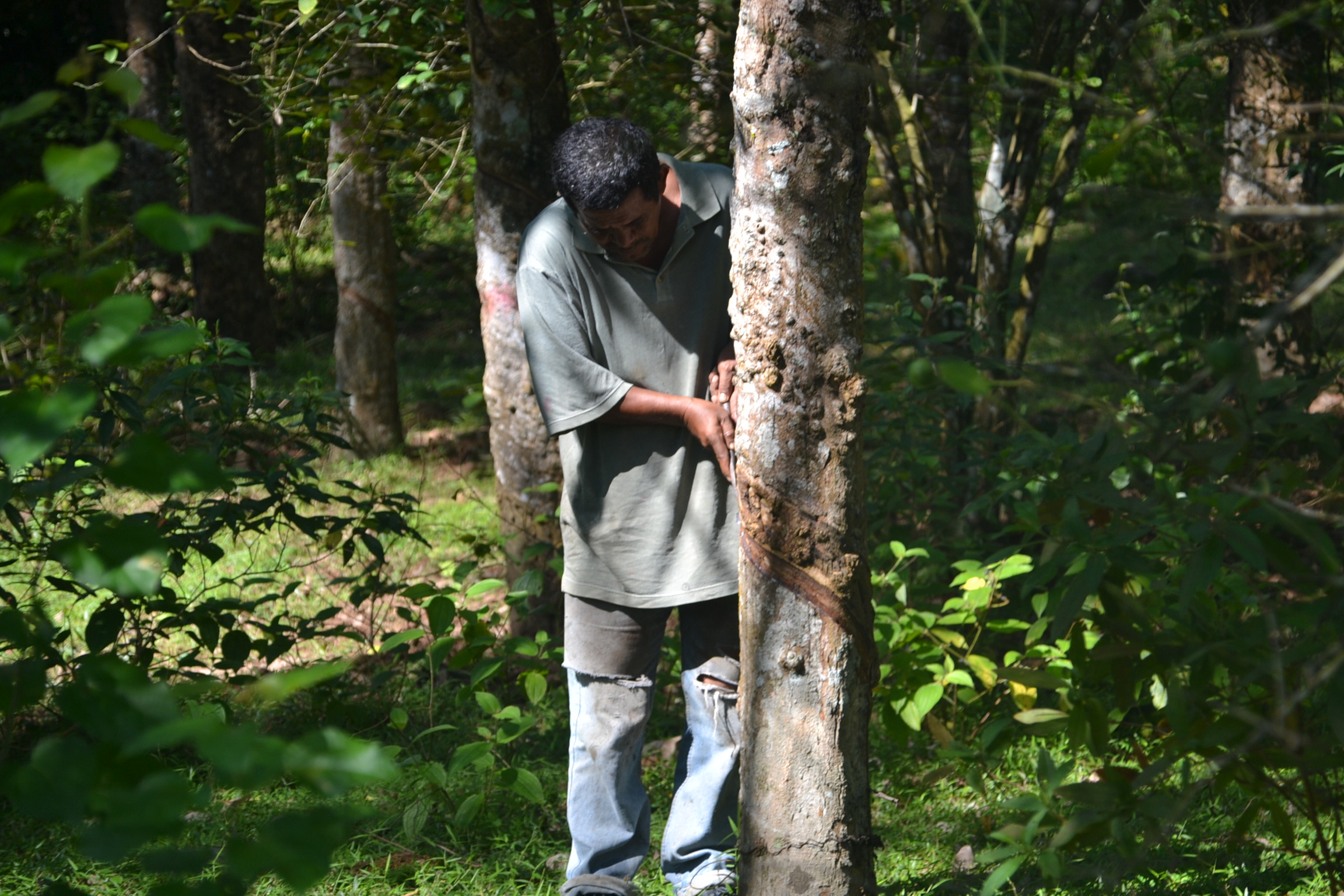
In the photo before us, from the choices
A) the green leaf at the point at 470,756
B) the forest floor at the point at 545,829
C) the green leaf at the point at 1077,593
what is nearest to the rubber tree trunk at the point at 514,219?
the forest floor at the point at 545,829

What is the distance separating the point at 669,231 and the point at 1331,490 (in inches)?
59.8

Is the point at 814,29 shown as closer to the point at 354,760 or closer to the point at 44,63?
the point at 354,760

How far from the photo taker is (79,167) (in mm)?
1041

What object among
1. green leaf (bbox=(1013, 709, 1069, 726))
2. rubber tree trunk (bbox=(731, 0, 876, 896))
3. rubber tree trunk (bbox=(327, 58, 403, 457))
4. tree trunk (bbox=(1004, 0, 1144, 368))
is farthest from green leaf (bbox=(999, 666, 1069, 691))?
rubber tree trunk (bbox=(327, 58, 403, 457))

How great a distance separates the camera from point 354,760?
958mm

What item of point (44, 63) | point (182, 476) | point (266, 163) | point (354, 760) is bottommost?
point (354, 760)

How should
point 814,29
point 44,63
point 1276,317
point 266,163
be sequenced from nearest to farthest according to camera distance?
point 1276,317 → point 814,29 → point 266,163 → point 44,63

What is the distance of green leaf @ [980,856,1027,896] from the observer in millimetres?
1788

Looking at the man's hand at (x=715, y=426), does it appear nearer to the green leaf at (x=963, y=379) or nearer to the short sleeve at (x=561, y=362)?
the short sleeve at (x=561, y=362)

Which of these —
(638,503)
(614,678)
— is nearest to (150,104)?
(638,503)

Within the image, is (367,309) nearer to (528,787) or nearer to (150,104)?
(150,104)

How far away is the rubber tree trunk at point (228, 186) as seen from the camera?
7.46m

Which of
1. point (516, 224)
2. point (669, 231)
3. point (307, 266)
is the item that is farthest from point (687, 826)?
point (307, 266)

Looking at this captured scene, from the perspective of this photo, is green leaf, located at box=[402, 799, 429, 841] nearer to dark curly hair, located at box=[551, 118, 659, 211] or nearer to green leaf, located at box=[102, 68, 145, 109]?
dark curly hair, located at box=[551, 118, 659, 211]
